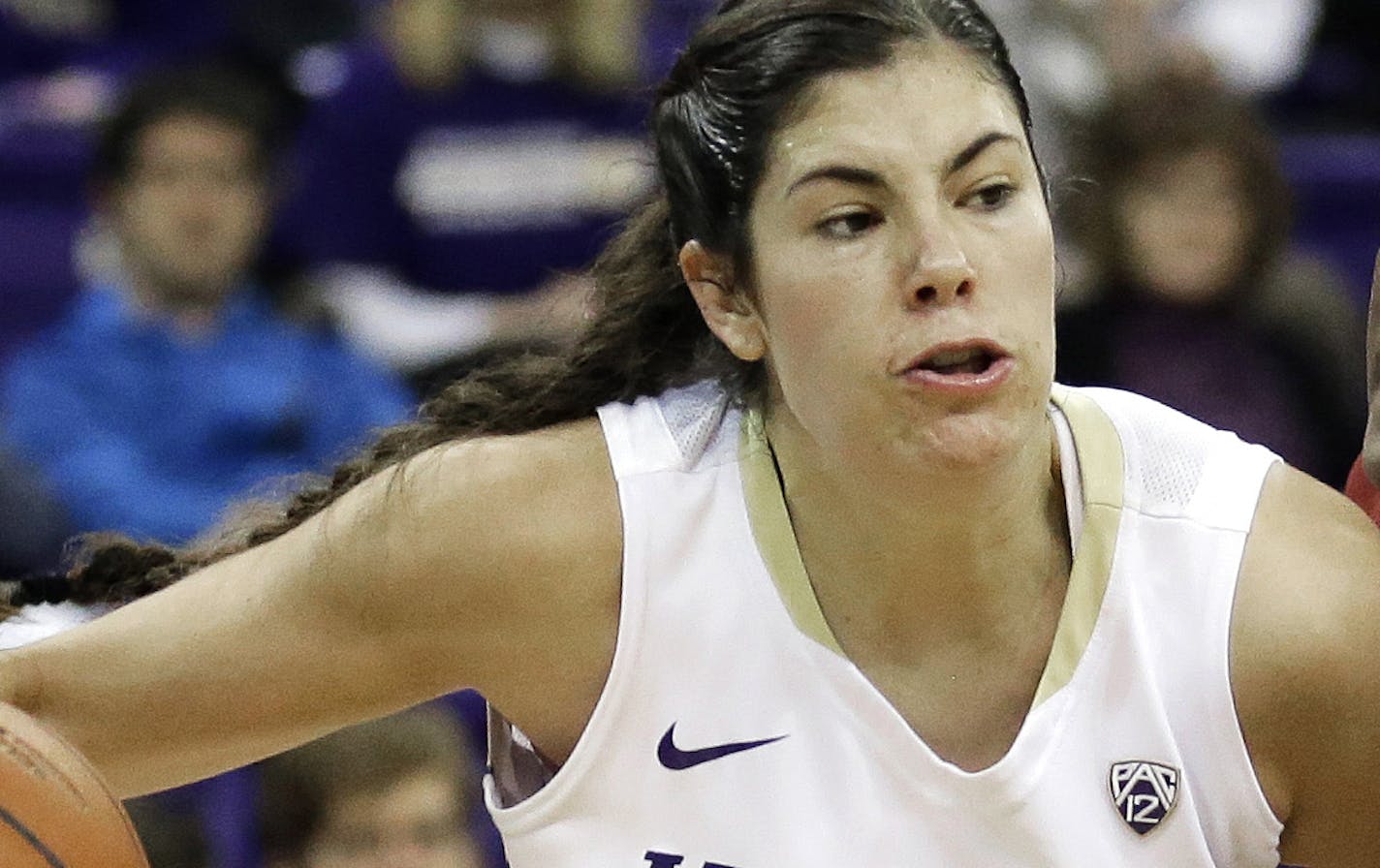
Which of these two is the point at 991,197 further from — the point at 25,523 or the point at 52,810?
the point at 25,523

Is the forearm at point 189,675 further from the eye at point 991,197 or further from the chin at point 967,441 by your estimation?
the eye at point 991,197

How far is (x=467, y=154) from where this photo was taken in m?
5.02

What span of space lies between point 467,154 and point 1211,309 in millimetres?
1637

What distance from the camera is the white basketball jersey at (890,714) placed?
2172mm

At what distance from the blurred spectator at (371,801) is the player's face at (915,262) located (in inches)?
49.7

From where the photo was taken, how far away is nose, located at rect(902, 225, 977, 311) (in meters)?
2.05

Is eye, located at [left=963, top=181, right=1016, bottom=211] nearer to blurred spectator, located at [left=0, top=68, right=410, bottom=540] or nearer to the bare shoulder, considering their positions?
the bare shoulder

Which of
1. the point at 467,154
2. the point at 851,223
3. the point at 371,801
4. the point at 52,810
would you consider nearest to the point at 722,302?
the point at 851,223

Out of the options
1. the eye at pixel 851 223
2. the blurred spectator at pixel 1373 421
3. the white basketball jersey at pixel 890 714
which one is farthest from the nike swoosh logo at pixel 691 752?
the blurred spectator at pixel 1373 421

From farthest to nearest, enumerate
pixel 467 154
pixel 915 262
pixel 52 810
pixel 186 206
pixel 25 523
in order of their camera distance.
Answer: pixel 467 154, pixel 186 206, pixel 25 523, pixel 915 262, pixel 52 810

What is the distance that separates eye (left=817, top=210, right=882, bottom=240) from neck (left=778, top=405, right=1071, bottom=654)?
24 cm

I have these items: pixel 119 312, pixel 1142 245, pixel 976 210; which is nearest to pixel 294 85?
pixel 119 312

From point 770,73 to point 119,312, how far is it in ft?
8.10

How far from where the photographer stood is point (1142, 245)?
4496mm
